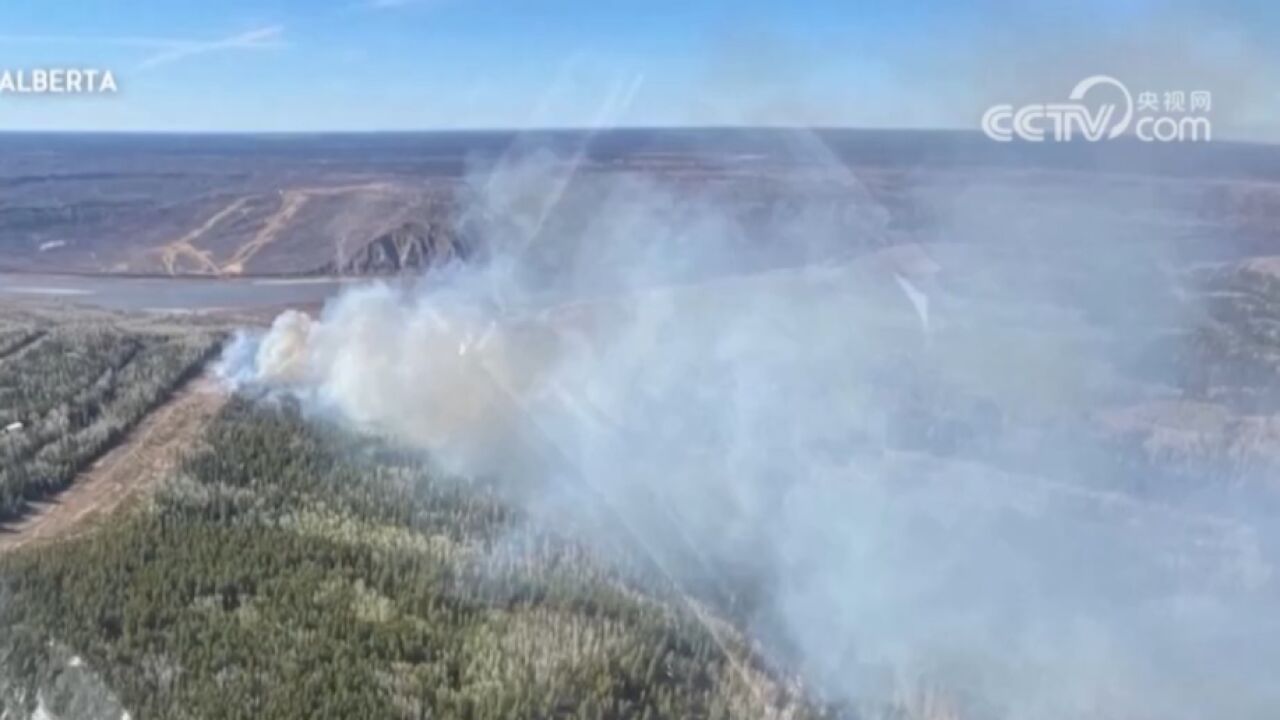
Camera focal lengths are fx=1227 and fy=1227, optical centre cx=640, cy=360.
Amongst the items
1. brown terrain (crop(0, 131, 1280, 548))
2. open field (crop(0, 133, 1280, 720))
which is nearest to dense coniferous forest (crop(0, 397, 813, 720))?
open field (crop(0, 133, 1280, 720))

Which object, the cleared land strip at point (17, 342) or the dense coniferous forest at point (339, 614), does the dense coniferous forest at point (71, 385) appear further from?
the dense coniferous forest at point (339, 614)

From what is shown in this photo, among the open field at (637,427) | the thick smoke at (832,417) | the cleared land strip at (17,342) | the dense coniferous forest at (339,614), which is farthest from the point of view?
the thick smoke at (832,417)

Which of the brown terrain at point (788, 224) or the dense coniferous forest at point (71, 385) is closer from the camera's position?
the dense coniferous forest at point (71, 385)

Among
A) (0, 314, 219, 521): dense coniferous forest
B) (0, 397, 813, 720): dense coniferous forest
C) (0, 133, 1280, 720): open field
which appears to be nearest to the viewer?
(0, 397, 813, 720): dense coniferous forest
